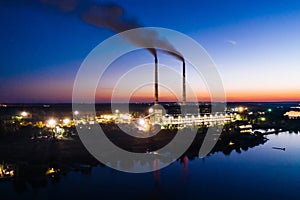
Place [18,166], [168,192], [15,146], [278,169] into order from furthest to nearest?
[15,146], [278,169], [18,166], [168,192]

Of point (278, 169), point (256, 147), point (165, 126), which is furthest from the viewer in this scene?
point (165, 126)

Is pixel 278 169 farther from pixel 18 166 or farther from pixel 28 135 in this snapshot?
pixel 28 135

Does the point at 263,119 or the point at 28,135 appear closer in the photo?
the point at 28,135

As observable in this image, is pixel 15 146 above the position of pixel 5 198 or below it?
above

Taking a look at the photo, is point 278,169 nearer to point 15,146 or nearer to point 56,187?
point 56,187

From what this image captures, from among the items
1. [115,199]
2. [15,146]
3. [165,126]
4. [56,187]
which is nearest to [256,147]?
[165,126]

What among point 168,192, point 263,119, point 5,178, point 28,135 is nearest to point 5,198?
point 5,178
